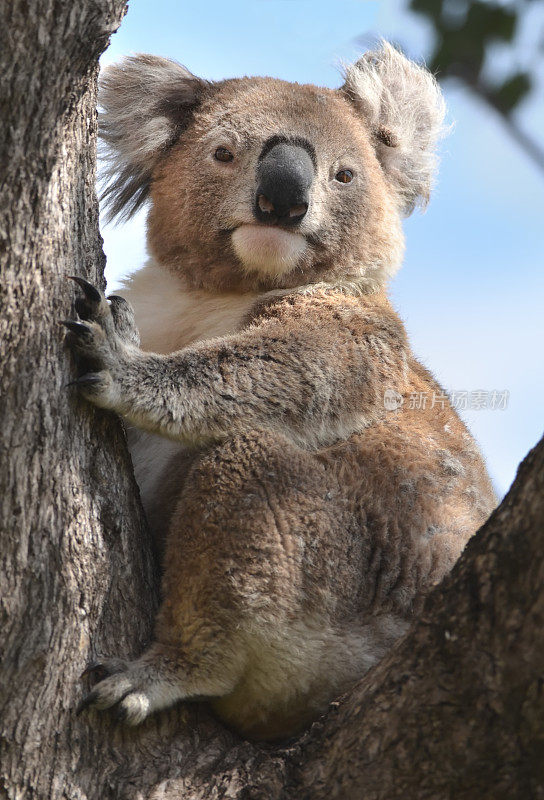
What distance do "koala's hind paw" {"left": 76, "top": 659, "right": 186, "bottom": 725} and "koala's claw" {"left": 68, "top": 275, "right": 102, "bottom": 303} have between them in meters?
1.18

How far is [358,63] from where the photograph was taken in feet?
16.5

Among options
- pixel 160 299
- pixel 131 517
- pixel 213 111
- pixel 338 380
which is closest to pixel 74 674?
pixel 131 517

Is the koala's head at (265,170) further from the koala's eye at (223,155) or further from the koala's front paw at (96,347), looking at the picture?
the koala's front paw at (96,347)

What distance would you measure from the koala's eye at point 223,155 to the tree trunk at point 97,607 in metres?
1.37

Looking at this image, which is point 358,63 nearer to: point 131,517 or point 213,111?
point 213,111

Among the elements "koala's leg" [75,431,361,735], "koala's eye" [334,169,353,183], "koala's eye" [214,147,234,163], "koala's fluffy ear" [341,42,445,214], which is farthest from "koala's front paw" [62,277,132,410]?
"koala's fluffy ear" [341,42,445,214]

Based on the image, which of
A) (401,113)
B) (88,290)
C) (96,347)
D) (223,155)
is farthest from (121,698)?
(401,113)

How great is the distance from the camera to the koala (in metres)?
3.05

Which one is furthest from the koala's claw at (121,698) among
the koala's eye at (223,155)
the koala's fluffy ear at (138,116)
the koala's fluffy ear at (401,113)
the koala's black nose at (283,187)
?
the koala's fluffy ear at (401,113)

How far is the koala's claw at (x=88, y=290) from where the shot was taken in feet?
9.23

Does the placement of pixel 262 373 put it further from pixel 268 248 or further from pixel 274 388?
pixel 268 248

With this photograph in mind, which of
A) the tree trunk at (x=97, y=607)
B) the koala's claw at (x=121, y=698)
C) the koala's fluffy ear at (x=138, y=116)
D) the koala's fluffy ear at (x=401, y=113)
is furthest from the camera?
the koala's fluffy ear at (x=401, y=113)

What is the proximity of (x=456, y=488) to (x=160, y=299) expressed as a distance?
5.87 ft

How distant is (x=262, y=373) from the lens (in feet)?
11.6
